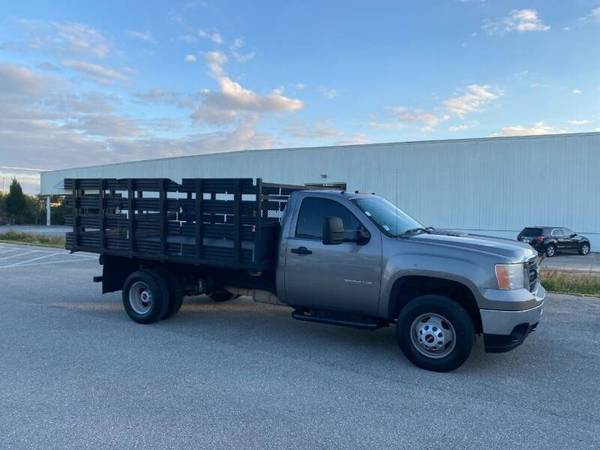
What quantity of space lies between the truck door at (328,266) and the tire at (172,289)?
6.10 feet

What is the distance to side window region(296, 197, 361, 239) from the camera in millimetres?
6311

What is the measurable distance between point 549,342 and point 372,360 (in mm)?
2576

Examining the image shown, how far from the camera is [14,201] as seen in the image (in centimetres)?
6712

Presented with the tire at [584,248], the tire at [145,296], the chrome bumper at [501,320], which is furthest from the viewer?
the tire at [584,248]

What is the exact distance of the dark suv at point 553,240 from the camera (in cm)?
2370

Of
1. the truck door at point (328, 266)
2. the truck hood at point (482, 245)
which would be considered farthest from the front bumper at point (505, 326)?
the truck door at point (328, 266)

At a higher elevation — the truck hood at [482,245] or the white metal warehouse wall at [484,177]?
the white metal warehouse wall at [484,177]

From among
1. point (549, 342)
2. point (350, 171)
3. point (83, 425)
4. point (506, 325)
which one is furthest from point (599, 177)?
point (83, 425)

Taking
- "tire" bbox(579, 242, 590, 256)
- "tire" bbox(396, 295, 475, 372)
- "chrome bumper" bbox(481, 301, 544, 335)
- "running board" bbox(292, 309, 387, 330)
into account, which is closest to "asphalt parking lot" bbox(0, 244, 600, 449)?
"tire" bbox(396, 295, 475, 372)

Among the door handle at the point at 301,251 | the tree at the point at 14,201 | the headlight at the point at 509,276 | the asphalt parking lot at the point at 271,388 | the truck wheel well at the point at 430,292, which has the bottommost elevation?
the asphalt parking lot at the point at 271,388

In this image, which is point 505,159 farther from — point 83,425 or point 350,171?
point 83,425

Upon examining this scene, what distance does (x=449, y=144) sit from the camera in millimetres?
30422

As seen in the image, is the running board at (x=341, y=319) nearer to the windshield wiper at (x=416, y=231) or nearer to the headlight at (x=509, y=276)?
the windshield wiper at (x=416, y=231)

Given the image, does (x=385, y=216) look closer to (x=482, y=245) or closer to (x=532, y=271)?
(x=482, y=245)
